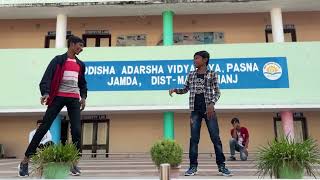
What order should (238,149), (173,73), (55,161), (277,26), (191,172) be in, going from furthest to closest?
(277,26) < (173,73) < (238,149) < (191,172) < (55,161)

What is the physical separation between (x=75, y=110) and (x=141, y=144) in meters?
9.47

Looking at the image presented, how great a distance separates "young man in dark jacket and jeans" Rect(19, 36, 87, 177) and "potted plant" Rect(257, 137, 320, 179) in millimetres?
2303

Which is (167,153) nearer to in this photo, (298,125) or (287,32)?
(298,125)

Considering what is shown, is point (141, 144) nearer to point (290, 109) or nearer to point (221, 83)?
point (221, 83)

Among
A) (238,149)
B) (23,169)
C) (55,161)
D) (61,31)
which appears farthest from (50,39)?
(55,161)

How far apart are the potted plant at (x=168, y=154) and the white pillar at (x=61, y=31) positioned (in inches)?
366

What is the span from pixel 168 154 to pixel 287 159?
1.74 meters

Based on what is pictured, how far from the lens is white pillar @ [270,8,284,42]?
1350 centimetres

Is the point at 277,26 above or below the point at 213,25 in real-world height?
below

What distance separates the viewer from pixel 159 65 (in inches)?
499

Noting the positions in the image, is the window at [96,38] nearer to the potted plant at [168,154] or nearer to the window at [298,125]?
the window at [298,125]

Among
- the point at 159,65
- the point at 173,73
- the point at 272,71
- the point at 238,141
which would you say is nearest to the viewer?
the point at 238,141

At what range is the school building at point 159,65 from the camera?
12406 millimetres

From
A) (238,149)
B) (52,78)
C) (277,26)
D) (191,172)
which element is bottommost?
(191,172)
